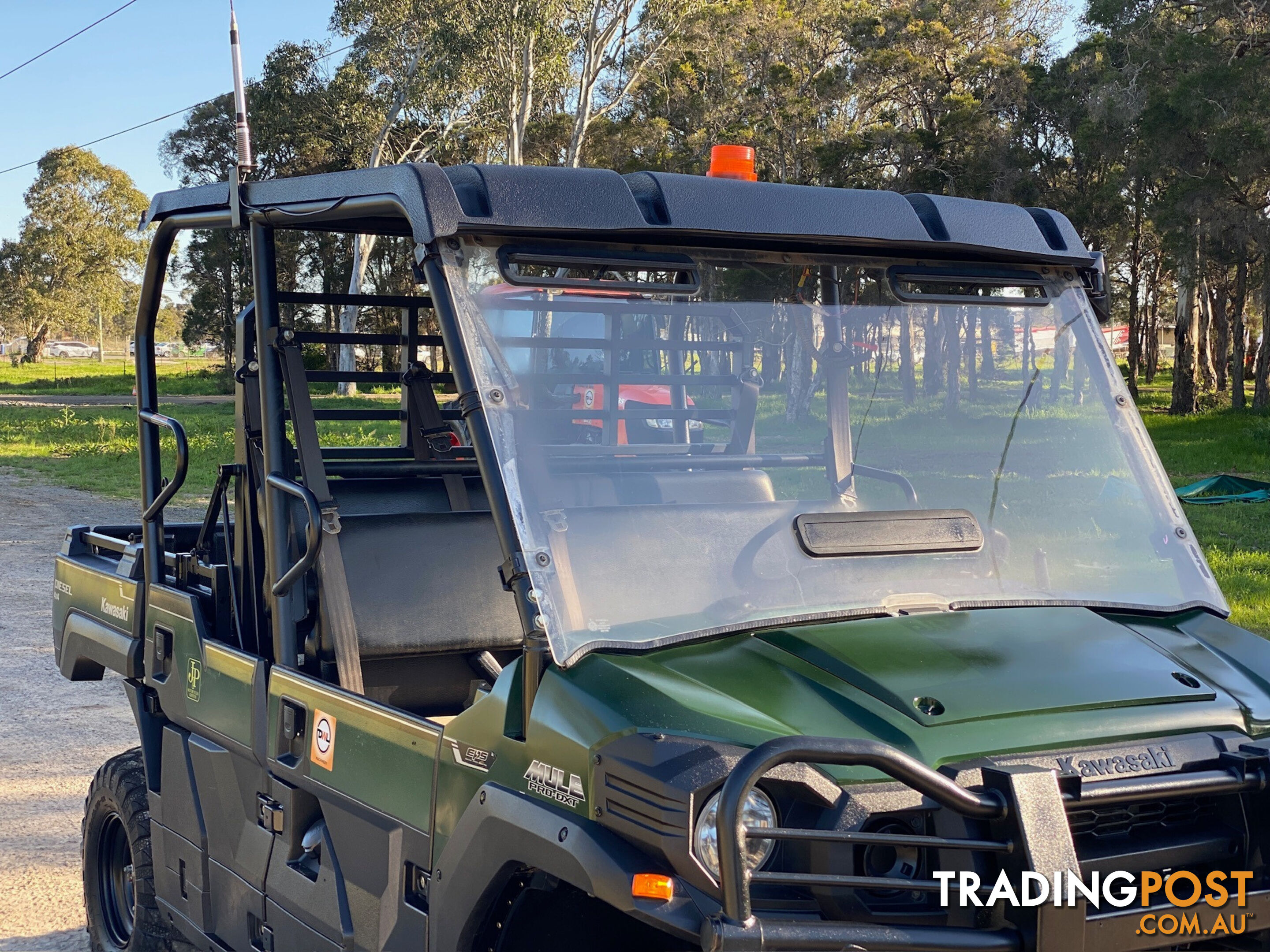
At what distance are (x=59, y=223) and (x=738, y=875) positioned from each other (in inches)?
2844

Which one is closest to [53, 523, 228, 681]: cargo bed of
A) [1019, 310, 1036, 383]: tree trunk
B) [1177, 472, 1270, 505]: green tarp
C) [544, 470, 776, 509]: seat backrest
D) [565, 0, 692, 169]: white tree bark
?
[544, 470, 776, 509]: seat backrest

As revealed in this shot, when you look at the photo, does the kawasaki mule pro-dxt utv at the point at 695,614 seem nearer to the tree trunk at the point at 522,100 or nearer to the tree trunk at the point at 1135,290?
the tree trunk at the point at 522,100

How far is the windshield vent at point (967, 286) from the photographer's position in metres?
3.12

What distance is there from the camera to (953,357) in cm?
318

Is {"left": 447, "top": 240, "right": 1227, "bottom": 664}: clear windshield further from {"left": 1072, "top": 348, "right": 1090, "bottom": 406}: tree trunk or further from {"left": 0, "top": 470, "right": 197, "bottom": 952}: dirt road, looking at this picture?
{"left": 0, "top": 470, "right": 197, "bottom": 952}: dirt road

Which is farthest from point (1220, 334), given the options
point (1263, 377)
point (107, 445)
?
point (107, 445)

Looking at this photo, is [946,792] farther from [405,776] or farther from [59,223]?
[59,223]

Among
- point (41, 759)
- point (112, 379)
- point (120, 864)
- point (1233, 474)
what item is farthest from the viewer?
point (112, 379)

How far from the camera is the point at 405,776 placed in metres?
2.70

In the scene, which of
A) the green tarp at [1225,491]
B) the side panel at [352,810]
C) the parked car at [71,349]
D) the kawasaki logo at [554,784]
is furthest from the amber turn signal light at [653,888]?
the parked car at [71,349]

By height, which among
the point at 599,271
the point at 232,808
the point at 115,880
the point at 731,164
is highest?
the point at 731,164

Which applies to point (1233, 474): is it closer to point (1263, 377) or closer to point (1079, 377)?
point (1263, 377)

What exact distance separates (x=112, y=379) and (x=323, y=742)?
5346cm

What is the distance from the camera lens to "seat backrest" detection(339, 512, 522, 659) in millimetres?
3439
